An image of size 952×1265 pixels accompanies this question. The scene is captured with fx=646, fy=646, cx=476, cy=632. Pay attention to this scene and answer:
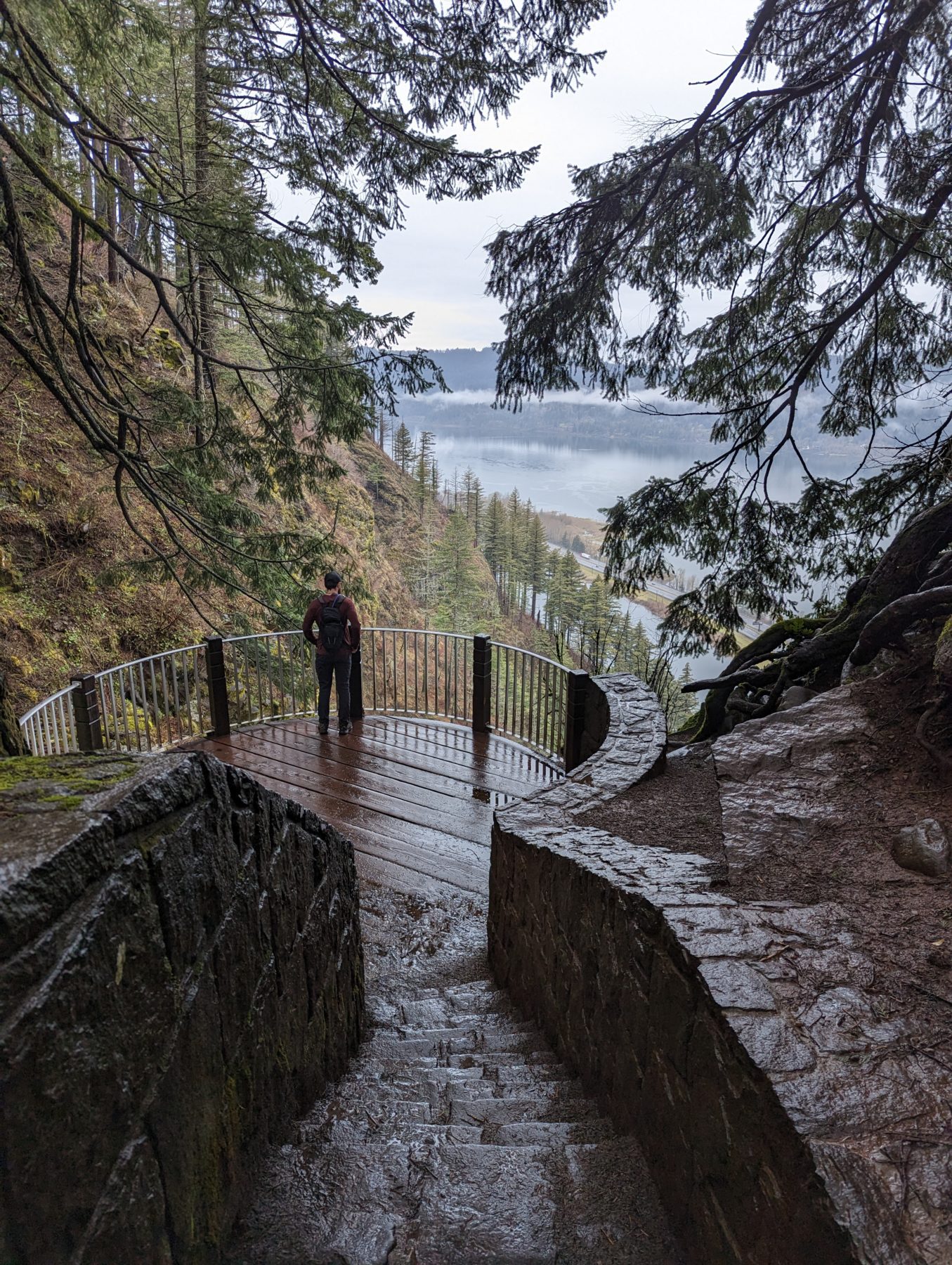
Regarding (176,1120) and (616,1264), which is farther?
(616,1264)

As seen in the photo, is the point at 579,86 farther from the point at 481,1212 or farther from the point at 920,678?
the point at 481,1212

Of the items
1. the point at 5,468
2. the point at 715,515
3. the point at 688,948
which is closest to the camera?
the point at 688,948

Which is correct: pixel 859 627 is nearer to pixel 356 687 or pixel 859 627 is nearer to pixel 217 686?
pixel 356 687

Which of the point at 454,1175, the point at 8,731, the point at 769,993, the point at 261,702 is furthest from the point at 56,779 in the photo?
the point at 261,702

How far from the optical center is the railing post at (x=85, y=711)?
544 cm

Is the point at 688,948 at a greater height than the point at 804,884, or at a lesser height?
greater

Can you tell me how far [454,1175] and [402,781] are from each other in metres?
4.48

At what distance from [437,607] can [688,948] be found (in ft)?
121

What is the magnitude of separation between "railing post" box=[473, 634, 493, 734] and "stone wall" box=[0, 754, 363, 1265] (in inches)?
194

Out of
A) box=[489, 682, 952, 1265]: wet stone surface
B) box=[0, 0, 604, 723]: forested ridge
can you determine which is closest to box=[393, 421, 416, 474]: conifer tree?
box=[0, 0, 604, 723]: forested ridge

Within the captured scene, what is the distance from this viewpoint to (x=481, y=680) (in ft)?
23.0

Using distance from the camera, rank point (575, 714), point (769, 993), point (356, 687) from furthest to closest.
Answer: point (356, 687), point (575, 714), point (769, 993)

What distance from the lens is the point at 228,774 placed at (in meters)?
1.54

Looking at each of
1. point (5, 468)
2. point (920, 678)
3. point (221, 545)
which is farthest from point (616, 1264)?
point (5, 468)
